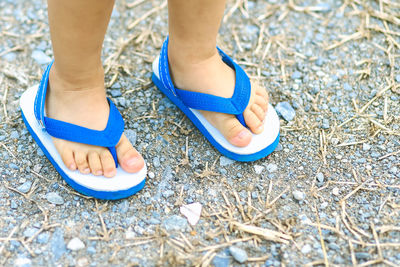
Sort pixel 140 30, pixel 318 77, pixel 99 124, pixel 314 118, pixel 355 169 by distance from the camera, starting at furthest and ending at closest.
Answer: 1. pixel 140 30
2. pixel 318 77
3. pixel 314 118
4. pixel 355 169
5. pixel 99 124

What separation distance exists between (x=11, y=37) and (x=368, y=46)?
5.17ft

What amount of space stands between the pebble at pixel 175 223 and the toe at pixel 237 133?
0.31 meters

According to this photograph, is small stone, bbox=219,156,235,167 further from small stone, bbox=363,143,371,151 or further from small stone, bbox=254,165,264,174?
small stone, bbox=363,143,371,151

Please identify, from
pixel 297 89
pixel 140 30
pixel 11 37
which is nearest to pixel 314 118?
pixel 297 89

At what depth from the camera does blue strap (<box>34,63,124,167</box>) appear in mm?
1331

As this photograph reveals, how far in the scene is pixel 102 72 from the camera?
4.46 feet

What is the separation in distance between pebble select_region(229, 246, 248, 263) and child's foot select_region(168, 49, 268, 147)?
1.17 ft

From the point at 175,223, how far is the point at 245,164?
333mm

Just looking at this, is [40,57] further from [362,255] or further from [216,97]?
[362,255]

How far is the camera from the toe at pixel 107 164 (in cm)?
132

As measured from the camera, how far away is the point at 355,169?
1459 mm

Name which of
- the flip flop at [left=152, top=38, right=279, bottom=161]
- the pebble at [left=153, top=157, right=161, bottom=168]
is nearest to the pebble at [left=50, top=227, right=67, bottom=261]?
the pebble at [left=153, top=157, right=161, bottom=168]

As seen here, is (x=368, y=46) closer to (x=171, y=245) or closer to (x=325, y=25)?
(x=325, y=25)

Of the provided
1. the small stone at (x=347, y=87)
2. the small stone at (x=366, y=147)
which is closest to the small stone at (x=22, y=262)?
the small stone at (x=366, y=147)
